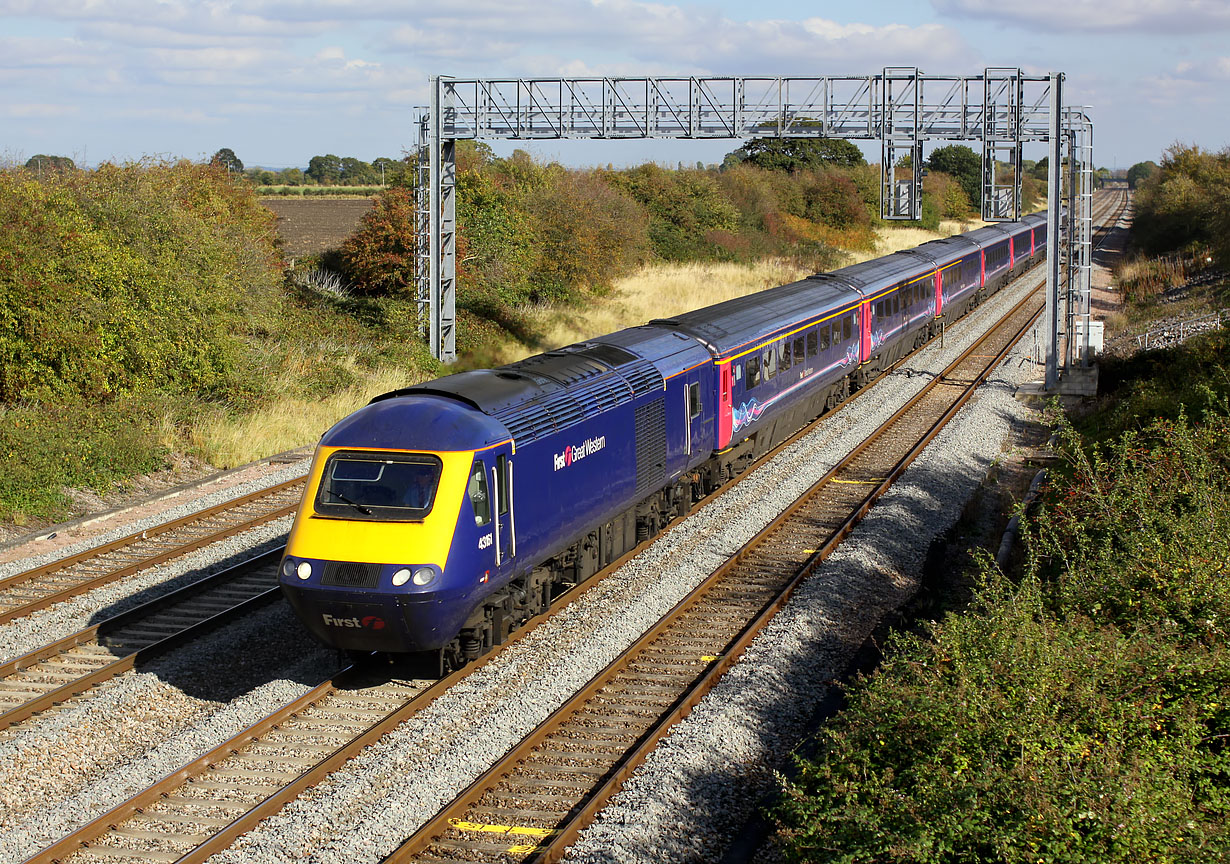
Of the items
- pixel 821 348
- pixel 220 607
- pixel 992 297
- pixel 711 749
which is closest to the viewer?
pixel 711 749

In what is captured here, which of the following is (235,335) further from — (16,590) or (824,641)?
(824,641)

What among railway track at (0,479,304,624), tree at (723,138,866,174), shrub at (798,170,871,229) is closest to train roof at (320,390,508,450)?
railway track at (0,479,304,624)

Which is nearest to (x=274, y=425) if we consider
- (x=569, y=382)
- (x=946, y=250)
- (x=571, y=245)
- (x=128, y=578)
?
(x=128, y=578)

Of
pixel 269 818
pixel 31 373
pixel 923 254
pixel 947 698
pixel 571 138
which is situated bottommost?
pixel 269 818

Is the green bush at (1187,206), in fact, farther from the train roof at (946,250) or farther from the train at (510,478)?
the train at (510,478)

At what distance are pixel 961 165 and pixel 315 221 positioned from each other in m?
51.7

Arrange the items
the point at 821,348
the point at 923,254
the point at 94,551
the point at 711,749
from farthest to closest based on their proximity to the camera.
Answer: the point at 923,254
the point at 821,348
the point at 94,551
the point at 711,749

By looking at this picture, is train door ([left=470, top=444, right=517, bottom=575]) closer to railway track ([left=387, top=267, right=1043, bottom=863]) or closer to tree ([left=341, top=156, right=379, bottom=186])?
railway track ([left=387, top=267, right=1043, bottom=863])

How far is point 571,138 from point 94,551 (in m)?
15.0

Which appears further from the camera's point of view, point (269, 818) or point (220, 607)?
point (220, 607)

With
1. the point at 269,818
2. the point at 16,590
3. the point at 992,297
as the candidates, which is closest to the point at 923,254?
the point at 992,297

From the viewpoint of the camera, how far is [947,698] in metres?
8.21

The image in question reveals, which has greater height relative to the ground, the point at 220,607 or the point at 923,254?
the point at 923,254

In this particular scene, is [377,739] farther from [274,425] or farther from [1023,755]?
[274,425]
